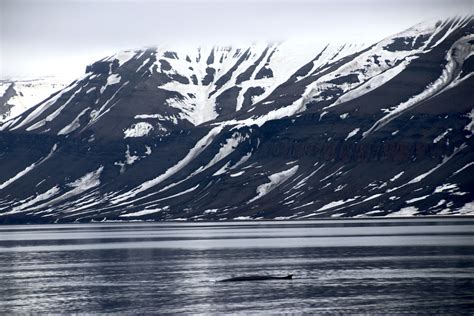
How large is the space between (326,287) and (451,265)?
27.4 m

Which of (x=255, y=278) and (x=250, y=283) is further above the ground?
(x=255, y=278)

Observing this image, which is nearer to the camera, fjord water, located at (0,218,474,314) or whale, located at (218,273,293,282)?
fjord water, located at (0,218,474,314)

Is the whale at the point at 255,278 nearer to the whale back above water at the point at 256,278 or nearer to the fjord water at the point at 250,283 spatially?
the whale back above water at the point at 256,278

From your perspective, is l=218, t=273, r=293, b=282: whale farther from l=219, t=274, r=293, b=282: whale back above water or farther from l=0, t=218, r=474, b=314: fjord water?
l=0, t=218, r=474, b=314: fjord water

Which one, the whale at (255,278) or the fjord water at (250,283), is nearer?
the fjord water at (250,283)

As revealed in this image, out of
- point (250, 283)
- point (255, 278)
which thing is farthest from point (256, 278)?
point (250, 283)

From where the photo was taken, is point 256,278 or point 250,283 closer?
point 250,283

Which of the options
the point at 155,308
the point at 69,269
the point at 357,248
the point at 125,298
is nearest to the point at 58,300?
the point at 125,298

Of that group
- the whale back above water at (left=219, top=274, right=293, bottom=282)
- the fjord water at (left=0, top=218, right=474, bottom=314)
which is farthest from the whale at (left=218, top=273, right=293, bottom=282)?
the fjord water at (left=0, top=218, right=474, bottom=314)

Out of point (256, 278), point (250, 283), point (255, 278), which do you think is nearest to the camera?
point (250, 283)

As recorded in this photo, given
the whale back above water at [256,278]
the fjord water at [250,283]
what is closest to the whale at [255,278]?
the whale back above water at [256,278]

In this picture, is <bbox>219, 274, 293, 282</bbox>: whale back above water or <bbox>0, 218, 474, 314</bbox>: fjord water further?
<bbox>219, 274, 293, 282</bbox>: whale back above water

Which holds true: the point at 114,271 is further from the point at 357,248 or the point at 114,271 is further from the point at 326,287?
the point at 357,248

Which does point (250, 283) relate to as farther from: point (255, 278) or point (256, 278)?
point (256, 278)
